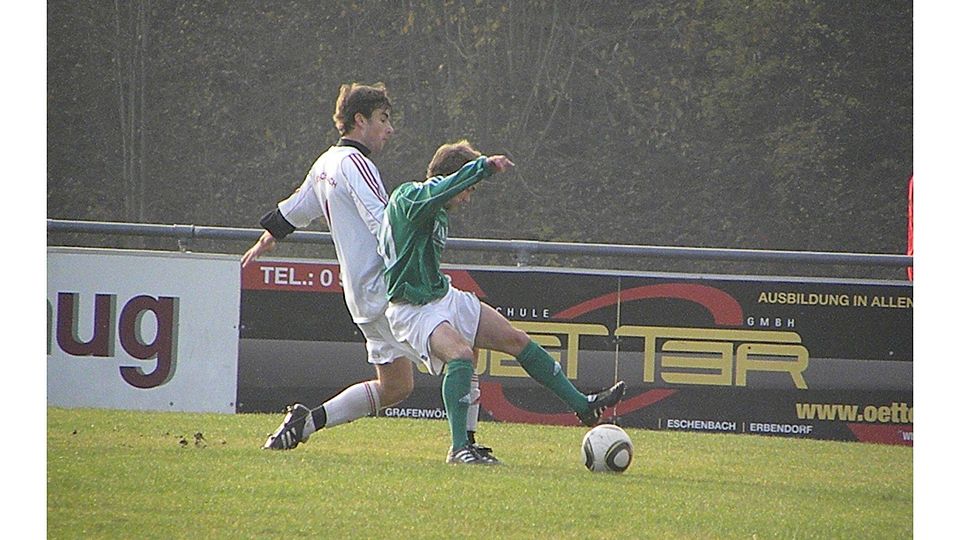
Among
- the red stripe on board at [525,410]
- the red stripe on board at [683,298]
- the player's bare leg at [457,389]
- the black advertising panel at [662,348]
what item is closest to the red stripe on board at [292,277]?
the black advertising panel at [662,348]

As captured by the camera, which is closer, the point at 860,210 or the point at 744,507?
the point at 744,507

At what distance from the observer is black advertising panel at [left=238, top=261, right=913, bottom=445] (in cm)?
476

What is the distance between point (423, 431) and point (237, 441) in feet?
1.87

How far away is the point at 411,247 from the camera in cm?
391

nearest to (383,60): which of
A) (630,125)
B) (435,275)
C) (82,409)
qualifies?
(630,125)

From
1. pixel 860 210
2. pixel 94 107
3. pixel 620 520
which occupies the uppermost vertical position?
pixel 94 107

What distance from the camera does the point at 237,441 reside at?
171 inches

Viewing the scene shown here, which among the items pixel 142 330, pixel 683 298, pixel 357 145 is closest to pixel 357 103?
pixel 357 145

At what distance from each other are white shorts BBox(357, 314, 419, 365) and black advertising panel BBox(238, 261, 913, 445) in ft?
2.59

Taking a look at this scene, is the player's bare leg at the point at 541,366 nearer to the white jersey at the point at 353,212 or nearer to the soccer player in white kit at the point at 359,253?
the soccer player in white kit at the point at 359,253

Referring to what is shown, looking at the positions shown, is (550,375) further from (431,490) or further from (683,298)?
(683,298)

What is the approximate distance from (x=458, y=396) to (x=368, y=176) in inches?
24.5
